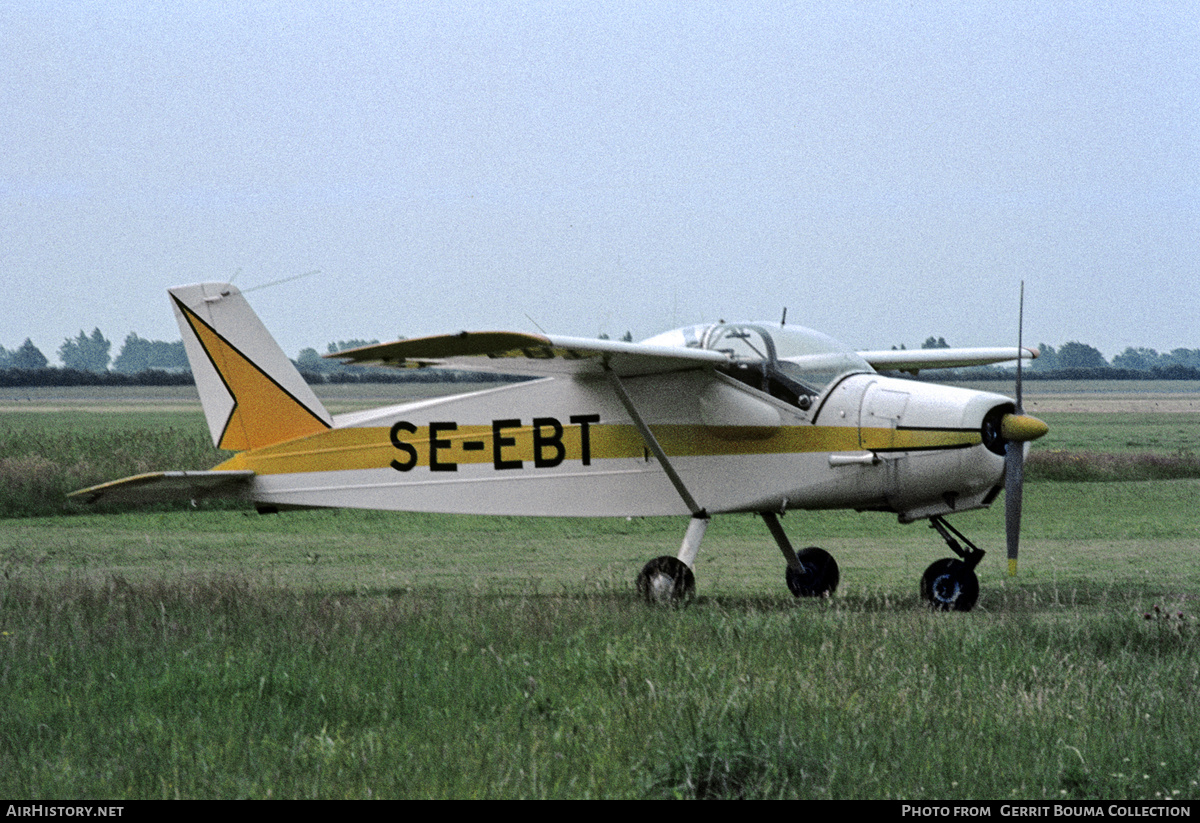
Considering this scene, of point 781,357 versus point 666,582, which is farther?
point 781,357

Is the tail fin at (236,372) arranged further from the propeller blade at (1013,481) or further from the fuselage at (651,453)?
the propeller blade at (1013,481)

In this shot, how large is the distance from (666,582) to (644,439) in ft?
4.36

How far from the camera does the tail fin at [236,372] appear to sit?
13.4 m

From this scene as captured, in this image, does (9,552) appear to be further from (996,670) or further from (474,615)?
(996,670)

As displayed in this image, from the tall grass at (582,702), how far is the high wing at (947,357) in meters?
4.88

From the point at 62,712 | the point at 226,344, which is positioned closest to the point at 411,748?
the point at 62,712

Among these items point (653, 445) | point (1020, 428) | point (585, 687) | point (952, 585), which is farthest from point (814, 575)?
point (585, 687)

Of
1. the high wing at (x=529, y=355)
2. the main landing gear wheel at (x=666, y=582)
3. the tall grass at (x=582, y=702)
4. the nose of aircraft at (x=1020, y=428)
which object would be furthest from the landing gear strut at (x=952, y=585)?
the high wing at (x=529, y=355)

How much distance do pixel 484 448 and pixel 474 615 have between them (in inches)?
113

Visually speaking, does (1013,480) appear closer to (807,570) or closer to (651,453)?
(807,570)

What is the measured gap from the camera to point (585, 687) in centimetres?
734

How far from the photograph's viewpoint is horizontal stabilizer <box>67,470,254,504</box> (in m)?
12.4

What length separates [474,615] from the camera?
387 inches

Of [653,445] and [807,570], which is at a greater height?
[653,445]
